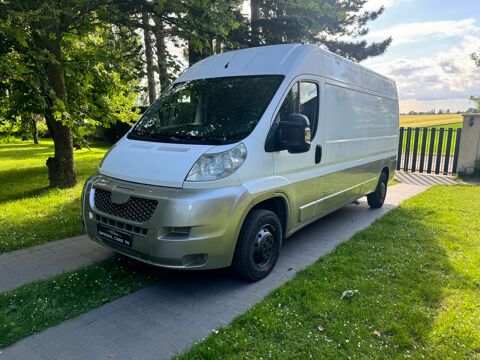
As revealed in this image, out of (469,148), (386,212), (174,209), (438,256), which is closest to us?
(174,209)

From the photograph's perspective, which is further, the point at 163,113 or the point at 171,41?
the point at 171,41

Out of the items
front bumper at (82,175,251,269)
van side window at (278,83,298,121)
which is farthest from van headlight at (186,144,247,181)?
van side window at (278,83,298,121)

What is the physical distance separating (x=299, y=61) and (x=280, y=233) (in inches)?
81.0

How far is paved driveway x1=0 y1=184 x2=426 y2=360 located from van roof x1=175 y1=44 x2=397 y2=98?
A: 2.40m

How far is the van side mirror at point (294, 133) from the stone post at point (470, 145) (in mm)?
10346

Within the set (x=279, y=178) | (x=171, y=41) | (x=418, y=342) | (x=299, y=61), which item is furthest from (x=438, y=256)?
(x=171, y=41)

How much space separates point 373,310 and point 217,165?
78.5 inches

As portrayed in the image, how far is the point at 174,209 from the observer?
323 centimetres

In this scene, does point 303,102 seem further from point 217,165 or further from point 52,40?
point 52,40

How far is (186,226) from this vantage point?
3.25 m

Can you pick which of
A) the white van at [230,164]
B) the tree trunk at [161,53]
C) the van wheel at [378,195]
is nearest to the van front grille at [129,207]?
the white van at [230,164]

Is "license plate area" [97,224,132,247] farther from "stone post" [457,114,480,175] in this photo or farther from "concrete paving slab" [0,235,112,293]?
"stone post" [457,114,480,175]

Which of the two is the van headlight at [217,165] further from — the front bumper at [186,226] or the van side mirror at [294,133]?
the van side mirror at [294,133]

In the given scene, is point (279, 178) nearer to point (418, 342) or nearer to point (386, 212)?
point (418, 342)
